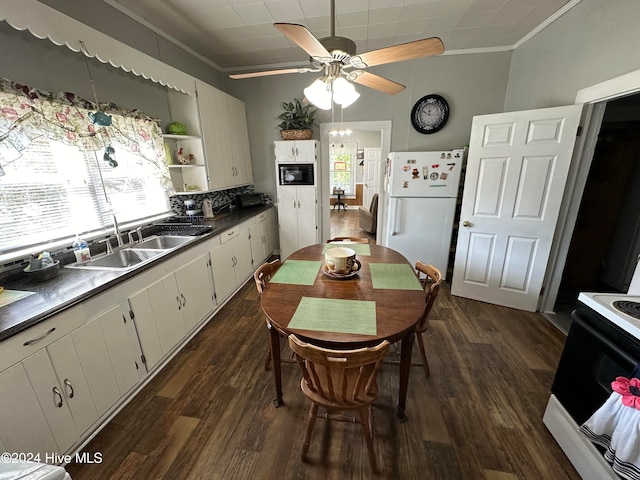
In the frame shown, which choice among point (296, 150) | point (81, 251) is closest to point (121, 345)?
point (81, 251)

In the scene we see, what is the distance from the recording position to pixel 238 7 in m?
2.21

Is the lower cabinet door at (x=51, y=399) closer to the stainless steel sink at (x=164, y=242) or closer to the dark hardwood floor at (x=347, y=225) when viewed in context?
the stainless steel sink at (x=164, y=242)

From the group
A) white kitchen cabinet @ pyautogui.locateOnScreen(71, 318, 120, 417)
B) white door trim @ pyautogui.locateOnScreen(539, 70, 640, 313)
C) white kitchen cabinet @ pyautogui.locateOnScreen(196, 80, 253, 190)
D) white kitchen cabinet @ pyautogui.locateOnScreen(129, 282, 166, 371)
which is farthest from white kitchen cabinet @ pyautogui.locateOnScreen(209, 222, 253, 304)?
white door trim @ pyautogui.locateOnScreen(539, 70, 640, 313)

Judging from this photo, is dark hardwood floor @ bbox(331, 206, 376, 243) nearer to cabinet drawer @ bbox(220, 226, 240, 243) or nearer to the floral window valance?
cabinet drawer @ bbox(220, 226, 240, 243)


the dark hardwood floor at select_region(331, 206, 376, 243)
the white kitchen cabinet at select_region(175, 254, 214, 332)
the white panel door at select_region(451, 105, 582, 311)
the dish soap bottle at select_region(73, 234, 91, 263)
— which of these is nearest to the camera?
the dish soap bottle at select_region(73, 234, 91, 263)

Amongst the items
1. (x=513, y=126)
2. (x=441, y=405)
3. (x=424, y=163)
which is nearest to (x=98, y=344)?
(x=441, y=405)

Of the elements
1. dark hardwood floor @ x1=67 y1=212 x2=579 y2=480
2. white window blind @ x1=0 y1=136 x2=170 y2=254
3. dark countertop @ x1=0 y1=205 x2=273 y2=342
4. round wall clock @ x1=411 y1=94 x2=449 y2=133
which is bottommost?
dark hardwood floor @ x1=67 y1=212 x2=579 y2=480

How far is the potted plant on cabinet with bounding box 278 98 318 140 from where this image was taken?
137 inches

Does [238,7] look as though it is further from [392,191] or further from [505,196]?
[505,196]

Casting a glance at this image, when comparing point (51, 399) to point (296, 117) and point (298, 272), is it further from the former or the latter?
point (296, 117)

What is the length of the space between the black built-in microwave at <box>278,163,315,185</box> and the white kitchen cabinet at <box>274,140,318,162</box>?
0.08 metres

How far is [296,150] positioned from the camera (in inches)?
138

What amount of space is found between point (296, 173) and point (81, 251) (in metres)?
2.43

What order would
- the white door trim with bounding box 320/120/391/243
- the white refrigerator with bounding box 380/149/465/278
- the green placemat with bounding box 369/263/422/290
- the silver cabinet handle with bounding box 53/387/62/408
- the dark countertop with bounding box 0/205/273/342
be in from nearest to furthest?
the dark countertop with bounding box 0/205/273/342, the silver cabinet handle with bounding box 53/387/62/408, the green placemat with bounding box 369/263/422/290, the white refrigerator with bounding box 380/149/465/278, the white door trim with bounding box 320/120/391/243
